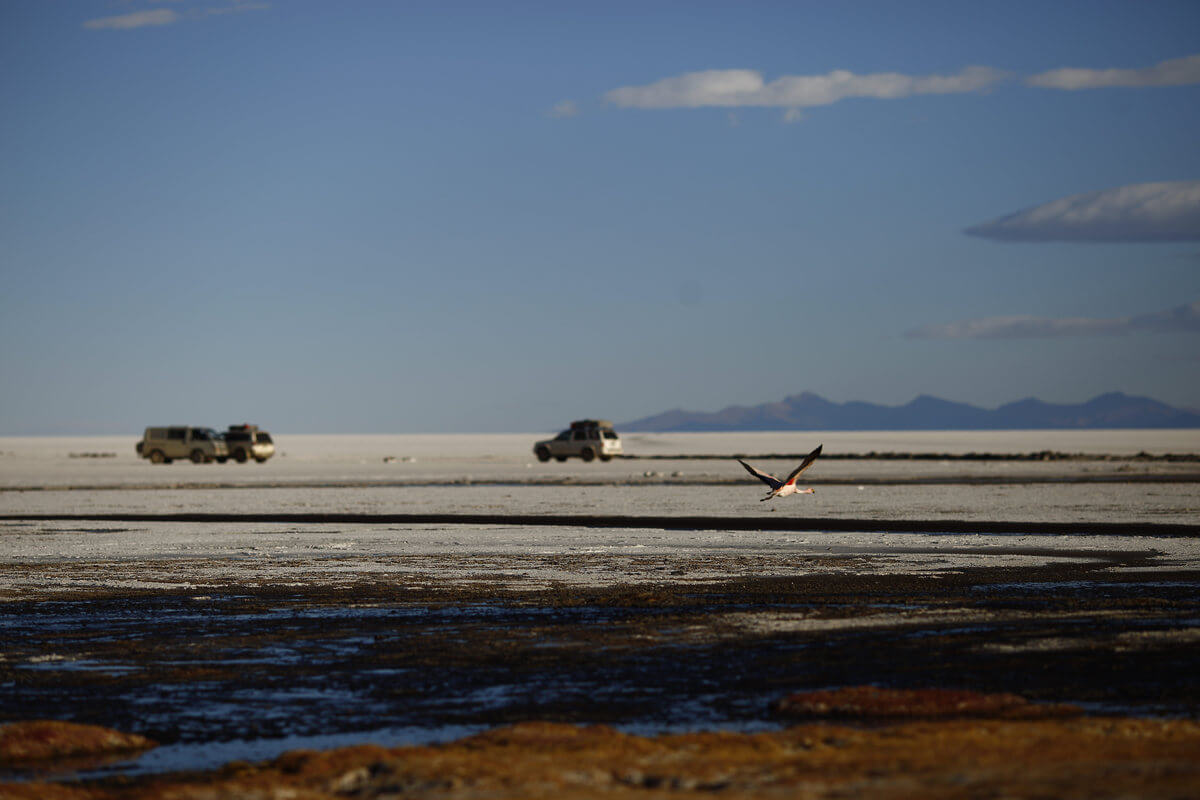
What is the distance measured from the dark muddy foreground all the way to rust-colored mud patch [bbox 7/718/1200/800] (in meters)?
0.74

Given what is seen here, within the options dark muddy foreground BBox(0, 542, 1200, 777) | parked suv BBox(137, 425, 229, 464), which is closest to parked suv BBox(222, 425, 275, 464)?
parked suv BBox(137, 425, 229, 464)

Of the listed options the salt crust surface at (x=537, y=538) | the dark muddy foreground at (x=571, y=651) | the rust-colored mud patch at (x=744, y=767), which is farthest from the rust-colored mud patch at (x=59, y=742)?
the salt crust surface at (x=537, y=538)

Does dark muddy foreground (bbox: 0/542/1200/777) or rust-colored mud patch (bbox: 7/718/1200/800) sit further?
dark muddy foreground (bbox: 0/542/1200/777)

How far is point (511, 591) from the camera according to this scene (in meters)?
15.4

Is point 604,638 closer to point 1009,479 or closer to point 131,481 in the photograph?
point 1009,479

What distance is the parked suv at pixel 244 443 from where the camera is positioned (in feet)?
224

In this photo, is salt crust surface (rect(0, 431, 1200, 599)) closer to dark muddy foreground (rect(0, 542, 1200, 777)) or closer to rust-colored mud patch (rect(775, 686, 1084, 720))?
dark muddy foreground (rect(0, 542, 1200, 777))

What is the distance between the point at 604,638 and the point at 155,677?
380 cm

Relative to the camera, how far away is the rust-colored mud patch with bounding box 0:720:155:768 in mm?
7949

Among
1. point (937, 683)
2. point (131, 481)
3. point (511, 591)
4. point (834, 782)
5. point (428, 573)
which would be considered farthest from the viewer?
point (131, 481)

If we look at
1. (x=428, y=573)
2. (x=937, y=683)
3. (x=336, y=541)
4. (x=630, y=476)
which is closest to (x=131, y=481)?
(x=630, y=476)

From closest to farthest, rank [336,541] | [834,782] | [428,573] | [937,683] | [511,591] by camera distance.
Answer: [834,782], [937,683], [511,591], [428,573], [336,541]

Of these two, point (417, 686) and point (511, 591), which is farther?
point (511, 591)

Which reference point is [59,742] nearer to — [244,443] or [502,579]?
[502,579]
